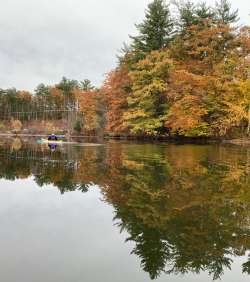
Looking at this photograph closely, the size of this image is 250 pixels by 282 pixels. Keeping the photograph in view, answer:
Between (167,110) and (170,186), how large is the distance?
29.8 metres

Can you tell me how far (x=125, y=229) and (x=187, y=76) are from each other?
3090cm

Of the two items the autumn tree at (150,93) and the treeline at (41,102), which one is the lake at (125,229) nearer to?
the autumn tree at (150,93)

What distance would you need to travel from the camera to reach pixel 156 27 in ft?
145

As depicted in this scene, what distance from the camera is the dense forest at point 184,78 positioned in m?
36.0

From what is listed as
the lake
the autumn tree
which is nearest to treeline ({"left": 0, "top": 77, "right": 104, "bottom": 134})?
the autumn tree

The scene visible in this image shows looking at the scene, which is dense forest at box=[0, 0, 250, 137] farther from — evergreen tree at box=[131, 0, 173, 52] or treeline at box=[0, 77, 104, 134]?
treeline at box=[0, 77, 104, 134]

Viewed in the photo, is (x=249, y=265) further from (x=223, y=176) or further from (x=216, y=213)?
(x=223, y=176)

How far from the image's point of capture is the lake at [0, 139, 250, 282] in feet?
17.4

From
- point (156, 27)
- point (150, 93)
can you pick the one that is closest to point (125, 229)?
point (150, 93)

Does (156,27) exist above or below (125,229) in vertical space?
above

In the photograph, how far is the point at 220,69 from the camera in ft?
118

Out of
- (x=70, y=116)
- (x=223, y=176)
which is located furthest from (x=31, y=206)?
(x=70, y=116)

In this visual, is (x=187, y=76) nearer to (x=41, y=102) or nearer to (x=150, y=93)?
(x=150, y=93)

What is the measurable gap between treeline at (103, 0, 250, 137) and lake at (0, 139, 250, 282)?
23.7 m
